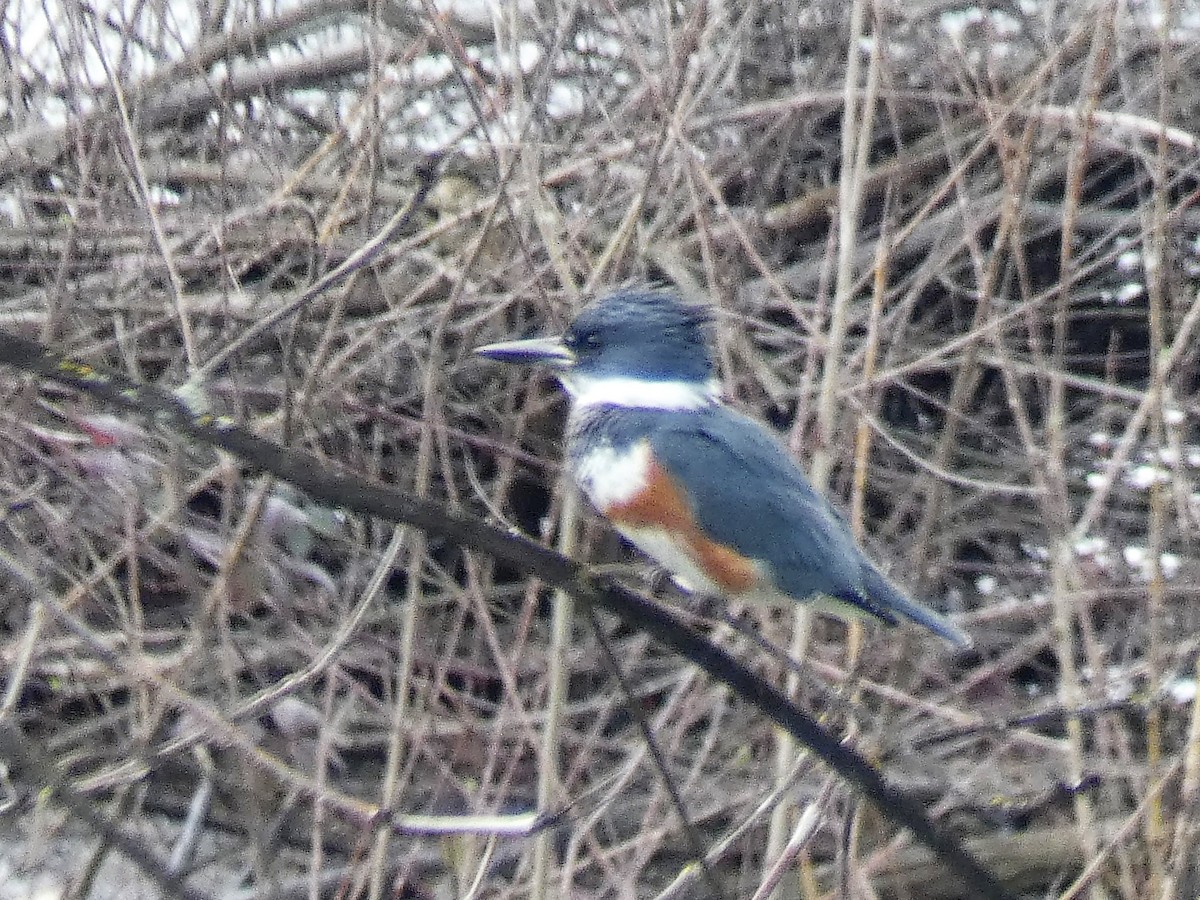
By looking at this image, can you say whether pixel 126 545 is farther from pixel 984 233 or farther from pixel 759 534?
pixel 984 233

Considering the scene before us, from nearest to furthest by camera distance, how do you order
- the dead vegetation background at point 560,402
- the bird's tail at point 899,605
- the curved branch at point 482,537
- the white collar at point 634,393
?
1. the curved branch at point 482,537
2. the bird's tail at point 899,605
3. the white collar at point 634,393
4. the dead vegetation background at point 560,402

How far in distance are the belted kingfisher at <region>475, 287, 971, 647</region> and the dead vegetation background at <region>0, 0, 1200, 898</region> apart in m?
0.39

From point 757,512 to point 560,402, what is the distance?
1.53 m

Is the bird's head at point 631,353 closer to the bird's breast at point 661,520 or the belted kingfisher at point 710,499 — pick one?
the belted kingfisher at point 710,499

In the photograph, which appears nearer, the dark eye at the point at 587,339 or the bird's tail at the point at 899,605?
the bird's tail at the point at 899,605

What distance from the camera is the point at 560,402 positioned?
3.66 meters

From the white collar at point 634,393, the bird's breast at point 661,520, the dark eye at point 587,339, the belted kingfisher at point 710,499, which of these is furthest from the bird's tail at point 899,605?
the dark eye at point 587,339

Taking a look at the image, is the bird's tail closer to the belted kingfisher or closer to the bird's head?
the belted kingfisher

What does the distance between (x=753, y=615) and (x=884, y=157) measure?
1.33 meters

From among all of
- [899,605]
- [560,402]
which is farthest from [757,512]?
[560,402]

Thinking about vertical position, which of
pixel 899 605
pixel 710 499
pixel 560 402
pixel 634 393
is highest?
pixel 634 393

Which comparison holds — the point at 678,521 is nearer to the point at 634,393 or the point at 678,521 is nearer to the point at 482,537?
the point at 634,393

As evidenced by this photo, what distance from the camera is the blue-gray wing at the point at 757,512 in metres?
2.16

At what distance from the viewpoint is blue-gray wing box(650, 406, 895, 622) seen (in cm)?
216
